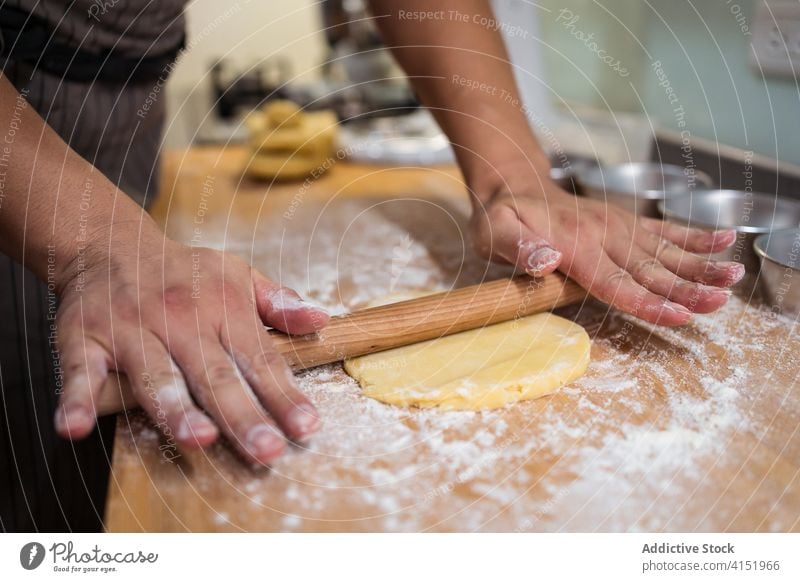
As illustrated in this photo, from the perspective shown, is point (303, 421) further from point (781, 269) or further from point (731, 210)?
point (731, 210)

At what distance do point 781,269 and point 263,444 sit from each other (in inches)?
21.3

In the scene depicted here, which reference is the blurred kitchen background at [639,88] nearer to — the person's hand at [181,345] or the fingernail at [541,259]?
the fingernail at [541,259]

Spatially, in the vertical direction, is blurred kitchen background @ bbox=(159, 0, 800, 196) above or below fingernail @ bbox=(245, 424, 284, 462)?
above

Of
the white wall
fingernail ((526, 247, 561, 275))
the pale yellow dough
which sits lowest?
the pale yellow dough

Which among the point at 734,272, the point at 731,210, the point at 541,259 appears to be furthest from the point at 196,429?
the point at 731,210

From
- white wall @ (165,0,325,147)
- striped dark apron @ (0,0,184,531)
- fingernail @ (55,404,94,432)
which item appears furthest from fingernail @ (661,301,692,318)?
white wall @ (165,0,325,147)

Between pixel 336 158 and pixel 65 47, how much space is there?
0.63 meters

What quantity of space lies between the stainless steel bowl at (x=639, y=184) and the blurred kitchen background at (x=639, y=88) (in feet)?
0.27

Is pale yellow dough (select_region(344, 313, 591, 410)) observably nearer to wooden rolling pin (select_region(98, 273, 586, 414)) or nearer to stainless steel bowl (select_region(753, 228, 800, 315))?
wooden rolling pin (select_region(98, 273, 586, 414))

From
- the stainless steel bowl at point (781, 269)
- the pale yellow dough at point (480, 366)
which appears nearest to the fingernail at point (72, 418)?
the pale yellow dough at point (480, 366)

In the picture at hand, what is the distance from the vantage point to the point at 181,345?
479mm

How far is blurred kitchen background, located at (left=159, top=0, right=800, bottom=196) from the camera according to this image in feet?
2.95

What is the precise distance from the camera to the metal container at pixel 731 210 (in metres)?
0.80
